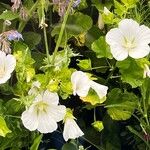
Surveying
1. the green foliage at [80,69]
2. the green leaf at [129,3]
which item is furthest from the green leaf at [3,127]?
the green leaf at [129,3]

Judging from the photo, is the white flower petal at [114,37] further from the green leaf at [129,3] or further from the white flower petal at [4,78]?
the white flower petal at [4,78]

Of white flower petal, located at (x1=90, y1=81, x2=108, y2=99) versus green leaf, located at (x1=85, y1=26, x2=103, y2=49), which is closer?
white flower petal, located at (x1=90, y1=81, x2=108, y2=99)

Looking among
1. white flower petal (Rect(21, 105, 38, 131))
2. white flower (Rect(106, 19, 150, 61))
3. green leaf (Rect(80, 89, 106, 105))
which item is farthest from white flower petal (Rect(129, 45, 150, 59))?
white flower petal (Rect(21, 105, 38, 131))

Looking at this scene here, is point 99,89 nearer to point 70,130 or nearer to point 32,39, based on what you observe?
point 70,130

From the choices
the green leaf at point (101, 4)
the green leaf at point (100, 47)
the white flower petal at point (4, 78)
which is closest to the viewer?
the white flower petal at point (4, 78)

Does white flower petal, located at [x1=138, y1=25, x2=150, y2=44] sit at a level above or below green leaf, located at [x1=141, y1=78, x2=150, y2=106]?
above

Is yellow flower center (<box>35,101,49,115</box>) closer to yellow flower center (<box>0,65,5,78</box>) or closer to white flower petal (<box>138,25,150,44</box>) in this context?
yellow flower center (<box>0,65,5,78</box>)

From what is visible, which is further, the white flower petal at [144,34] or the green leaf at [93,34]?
the green leaf at [93,34]
